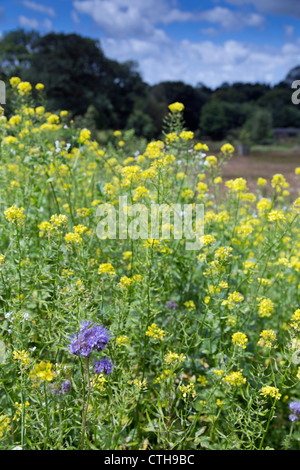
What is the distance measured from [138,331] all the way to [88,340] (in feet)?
2.96

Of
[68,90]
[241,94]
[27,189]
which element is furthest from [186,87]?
[27,189]

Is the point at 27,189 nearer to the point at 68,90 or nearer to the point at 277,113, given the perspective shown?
the point at 68,90

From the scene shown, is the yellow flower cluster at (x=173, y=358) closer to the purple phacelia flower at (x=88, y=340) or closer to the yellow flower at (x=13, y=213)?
the purple phacelia flower at (x=88, y=340)

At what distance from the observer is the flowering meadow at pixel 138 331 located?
1781mm

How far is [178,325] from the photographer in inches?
102

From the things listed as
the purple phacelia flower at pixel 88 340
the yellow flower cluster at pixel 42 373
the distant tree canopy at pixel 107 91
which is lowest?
the yellow flower cluster at pixel 42 373

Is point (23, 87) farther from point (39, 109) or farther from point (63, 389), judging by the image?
point (63, 389)

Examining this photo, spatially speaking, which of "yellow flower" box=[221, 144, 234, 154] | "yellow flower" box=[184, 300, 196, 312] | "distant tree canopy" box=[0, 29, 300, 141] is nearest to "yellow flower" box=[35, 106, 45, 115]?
"yellow flower" box=[221, 144, 234, 154]

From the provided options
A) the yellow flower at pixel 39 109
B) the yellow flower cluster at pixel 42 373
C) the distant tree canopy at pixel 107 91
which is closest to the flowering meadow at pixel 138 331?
the yellow flower cluster at pixel 42 373

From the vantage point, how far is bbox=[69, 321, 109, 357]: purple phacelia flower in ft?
5.18

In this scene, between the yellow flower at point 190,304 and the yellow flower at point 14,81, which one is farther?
the yellow flower at point 14,81
